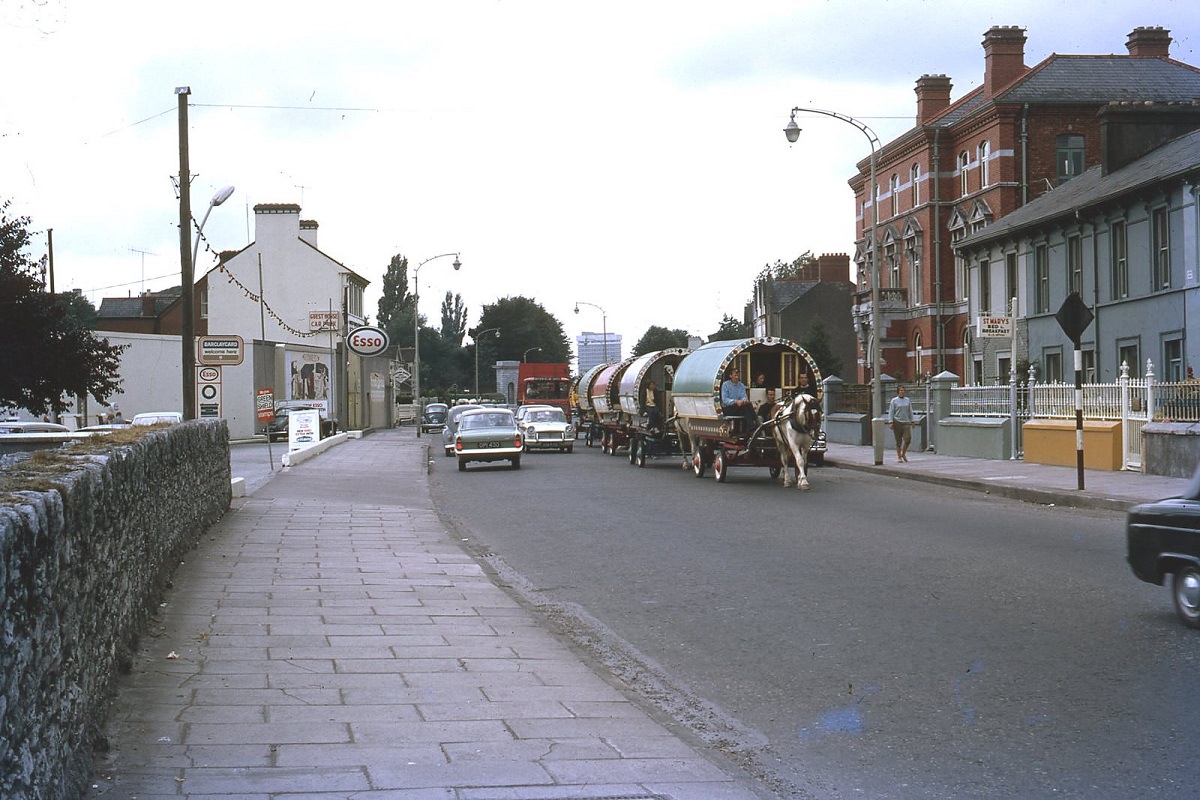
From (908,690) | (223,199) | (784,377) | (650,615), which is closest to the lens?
(908,690)

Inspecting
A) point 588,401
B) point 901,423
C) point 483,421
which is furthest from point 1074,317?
point 588,401

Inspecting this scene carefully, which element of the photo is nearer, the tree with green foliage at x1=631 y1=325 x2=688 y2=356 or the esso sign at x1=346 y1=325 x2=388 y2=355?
the esso sign at x1=346 y1=325 x2=388 y2=355

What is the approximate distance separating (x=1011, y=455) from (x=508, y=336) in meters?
107

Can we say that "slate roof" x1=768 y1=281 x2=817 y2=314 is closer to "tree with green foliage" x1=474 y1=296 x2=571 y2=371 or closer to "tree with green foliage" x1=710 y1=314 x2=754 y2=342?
"tree with green foliage" x1=710 y1=314 x2=754 y2=342

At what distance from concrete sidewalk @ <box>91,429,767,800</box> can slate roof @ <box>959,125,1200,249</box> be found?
27.2m

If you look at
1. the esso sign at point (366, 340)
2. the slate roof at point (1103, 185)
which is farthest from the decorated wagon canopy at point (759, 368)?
the esso sign at point (366, 340)

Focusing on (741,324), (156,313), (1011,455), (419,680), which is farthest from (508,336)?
(419,680)

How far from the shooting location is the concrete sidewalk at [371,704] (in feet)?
17.1

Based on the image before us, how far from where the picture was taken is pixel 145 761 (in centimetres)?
545

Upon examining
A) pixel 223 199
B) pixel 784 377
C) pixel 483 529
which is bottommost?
pixel 483 529

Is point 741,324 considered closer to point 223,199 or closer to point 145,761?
point 223,199

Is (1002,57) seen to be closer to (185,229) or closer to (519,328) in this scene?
(185,229)

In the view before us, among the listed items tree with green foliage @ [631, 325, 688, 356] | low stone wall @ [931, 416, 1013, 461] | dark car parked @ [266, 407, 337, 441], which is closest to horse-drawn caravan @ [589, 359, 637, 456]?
low stone wall @ [931, 416, 1013, 461]

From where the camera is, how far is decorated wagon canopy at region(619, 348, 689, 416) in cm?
3612
